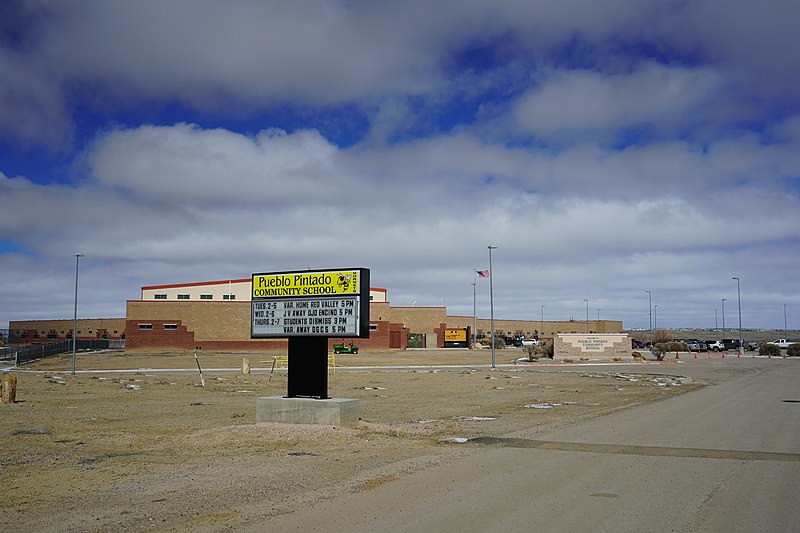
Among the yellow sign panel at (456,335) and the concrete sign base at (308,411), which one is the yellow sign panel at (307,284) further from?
the yellow sign panel at (456,335)

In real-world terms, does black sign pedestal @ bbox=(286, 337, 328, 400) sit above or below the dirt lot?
above

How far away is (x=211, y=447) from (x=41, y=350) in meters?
60.9

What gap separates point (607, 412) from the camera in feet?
70.7

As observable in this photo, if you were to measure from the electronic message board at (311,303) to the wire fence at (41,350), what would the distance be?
46.9 metres

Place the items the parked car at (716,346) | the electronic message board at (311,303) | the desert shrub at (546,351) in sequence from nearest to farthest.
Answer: the electronic message board at (311,303)
the desert shrub at (546,351)
the parked car at (716,346)

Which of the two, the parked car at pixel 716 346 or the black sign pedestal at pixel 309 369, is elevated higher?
the black sign pedestal at pixel 309 369

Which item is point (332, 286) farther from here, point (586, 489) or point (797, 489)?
point (797, 489)

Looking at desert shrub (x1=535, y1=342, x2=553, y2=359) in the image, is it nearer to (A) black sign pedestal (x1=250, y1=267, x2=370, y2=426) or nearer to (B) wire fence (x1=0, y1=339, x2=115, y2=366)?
(B) wire fence (x1=0, y1=339, x2=115, y2=366)

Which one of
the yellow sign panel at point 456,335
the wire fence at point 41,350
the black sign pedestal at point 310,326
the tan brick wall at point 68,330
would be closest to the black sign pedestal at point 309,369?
the black sign pedestal at point 310,326

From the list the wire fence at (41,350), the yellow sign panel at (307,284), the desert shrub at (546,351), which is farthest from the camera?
the desert shrub at (546,351)

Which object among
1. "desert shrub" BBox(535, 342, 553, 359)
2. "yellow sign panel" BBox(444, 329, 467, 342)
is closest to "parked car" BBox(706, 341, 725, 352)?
"yellow sign panel" BBox(444, 329, 467, 342)

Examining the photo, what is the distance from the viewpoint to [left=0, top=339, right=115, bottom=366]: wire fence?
61.2 metres

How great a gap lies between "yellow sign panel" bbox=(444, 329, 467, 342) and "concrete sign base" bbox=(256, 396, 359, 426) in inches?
3238

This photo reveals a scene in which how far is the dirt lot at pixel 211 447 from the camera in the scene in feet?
31.6
